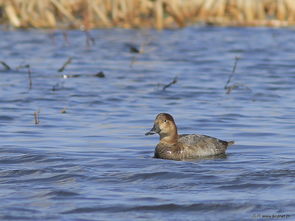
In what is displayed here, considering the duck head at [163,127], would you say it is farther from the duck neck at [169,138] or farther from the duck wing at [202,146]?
the duck wing at [202,146]

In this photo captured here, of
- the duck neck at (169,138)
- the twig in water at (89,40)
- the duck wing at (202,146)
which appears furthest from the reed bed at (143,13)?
the duck wing at (202,146)

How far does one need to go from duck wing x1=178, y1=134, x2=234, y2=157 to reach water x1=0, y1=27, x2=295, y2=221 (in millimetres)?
188

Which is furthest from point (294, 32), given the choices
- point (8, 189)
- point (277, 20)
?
point (8, 189)

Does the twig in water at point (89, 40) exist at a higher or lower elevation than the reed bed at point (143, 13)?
lower

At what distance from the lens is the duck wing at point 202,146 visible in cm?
1041

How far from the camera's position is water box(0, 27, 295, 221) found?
26.4ft

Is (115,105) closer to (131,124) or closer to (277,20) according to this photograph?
(131,124)

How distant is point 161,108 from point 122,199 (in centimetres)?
616

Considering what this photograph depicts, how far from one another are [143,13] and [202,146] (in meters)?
15.2

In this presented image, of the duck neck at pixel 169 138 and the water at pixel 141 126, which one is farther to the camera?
the duck neck at pixel 169 138

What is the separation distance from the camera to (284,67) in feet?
64.3

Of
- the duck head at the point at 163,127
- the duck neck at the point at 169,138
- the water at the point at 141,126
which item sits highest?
the duck head at the point at 163,127

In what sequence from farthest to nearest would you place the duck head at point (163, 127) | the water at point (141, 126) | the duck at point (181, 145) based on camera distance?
the duck head at point (163, 127)
the duck at point (181, 145)
the water at point (141, 126)

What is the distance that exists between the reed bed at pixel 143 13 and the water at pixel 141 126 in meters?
0.72
